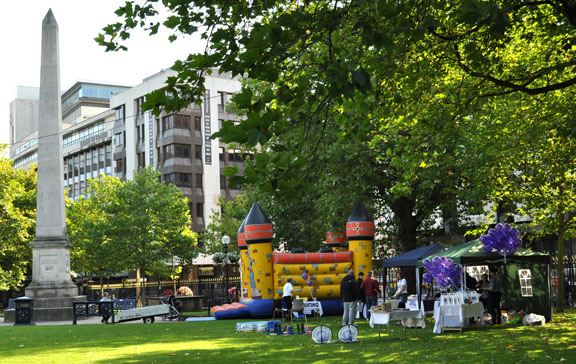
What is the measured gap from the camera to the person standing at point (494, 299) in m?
21.7

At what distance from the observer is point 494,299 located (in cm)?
2227

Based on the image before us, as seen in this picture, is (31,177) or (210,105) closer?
(31,177)

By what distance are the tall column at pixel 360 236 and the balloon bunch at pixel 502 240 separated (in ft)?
28.5

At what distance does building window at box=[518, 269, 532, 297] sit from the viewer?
22.8 metres

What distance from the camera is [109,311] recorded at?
3064cm

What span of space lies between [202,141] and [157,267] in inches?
957

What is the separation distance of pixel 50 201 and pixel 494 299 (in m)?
19.5

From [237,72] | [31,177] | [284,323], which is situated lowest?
[284,323]

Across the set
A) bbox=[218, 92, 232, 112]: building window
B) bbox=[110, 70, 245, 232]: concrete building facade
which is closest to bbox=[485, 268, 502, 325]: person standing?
bbox=[110, 70, 245, 232]: concrete building facade

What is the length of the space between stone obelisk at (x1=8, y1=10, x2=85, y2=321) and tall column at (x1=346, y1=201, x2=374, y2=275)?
1271 cm

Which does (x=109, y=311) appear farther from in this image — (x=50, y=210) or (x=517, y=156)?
(x=517, y=156)

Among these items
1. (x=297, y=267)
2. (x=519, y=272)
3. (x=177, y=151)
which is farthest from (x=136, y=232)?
(x=519, y=272)

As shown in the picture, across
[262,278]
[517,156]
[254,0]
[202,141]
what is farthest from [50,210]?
[202,141]

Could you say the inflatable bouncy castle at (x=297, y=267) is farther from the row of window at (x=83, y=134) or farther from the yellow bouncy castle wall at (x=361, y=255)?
the row of window at (x=83, y=134)
